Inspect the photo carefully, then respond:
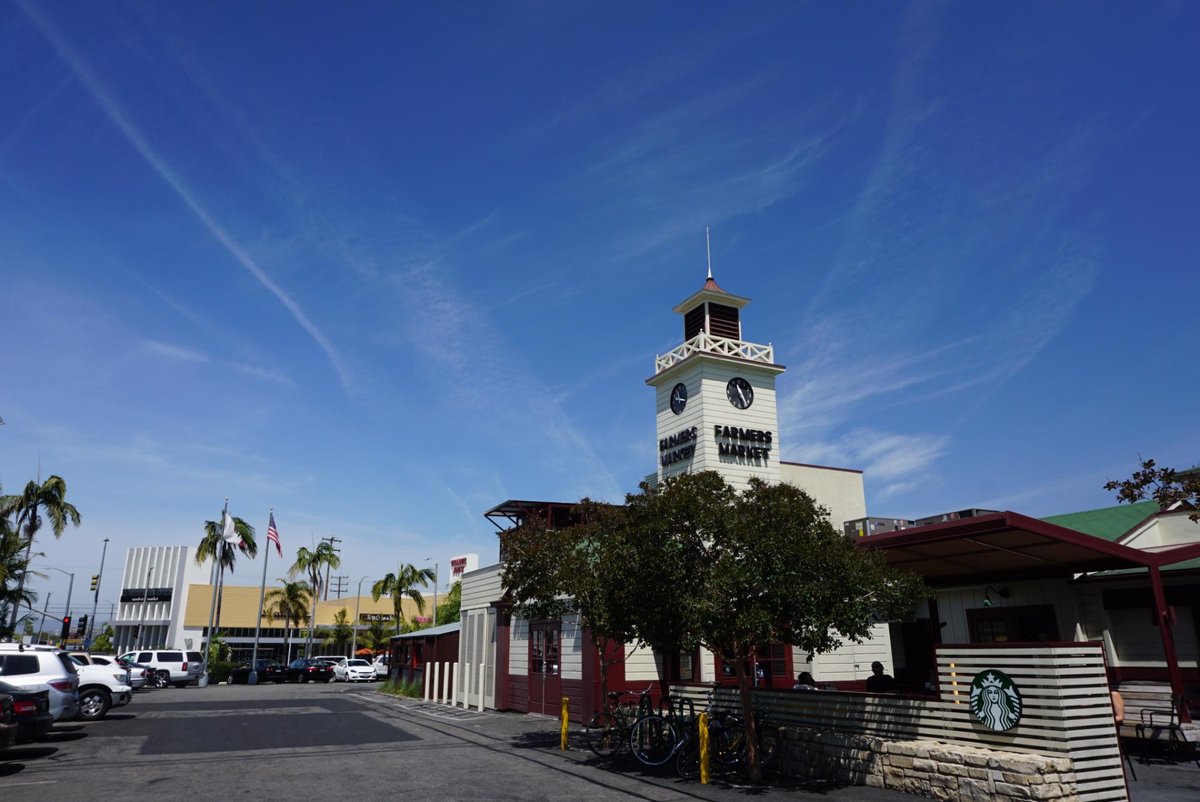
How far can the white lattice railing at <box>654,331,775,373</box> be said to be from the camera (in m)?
26.0

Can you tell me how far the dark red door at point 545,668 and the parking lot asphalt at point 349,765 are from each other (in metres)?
0.71

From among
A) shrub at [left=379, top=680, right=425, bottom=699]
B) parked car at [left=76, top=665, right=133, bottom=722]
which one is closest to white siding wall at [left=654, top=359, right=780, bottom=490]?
shrub at [left=379, top=680, right=425, bottom=699]

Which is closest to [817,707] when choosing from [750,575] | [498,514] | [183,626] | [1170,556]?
[750,575]

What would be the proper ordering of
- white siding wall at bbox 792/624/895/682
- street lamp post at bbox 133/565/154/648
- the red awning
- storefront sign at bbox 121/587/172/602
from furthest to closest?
1. storefront sign at bbox 121/587/172/602
2. street lamp post at bbox 133/565/154/648
3. white siding wall at bbox 792/624/895/682
4. the red awning

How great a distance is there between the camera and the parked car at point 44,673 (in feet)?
58.3

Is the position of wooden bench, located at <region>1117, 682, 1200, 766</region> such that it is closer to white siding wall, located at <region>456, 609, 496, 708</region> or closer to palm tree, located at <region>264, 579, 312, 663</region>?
white siding wall, located at <region>456, 609, 496, 708</region>

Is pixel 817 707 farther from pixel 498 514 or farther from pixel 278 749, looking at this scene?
pixel 498 514

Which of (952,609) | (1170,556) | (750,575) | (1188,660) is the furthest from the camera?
(952,609)

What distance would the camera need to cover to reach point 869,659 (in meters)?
23.7

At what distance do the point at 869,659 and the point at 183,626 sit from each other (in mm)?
59812

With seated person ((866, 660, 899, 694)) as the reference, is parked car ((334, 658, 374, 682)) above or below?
below

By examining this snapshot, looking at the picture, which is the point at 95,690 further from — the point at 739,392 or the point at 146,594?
the point at 146,594

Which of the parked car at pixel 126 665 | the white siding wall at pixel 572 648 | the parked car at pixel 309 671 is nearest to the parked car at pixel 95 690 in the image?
the parked car at pixel 126 665

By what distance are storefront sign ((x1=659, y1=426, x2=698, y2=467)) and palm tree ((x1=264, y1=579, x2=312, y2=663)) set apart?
47446 mm
